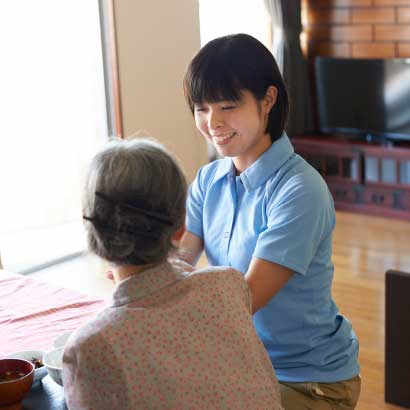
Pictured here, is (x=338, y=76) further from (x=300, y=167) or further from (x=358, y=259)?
(x=300, y=167)

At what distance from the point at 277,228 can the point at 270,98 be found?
30 centimetres

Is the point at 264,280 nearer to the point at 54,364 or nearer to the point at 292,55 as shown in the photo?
the point at 54,364

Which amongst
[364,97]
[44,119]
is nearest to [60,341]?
[44,119]

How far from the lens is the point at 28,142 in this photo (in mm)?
4238

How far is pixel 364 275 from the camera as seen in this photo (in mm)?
4062

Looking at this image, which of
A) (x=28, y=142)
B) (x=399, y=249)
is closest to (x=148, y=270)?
(x=28, y=142)

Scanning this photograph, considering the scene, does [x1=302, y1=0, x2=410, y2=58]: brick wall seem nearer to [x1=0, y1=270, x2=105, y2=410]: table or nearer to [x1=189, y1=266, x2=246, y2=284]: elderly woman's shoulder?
[x1=0, y1=270, x2=105, y2=410]: table

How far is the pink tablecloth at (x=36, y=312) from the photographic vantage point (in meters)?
1.63

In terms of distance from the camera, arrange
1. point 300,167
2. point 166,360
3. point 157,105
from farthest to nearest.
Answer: point 157,105 → point 300,167 → point 166,360

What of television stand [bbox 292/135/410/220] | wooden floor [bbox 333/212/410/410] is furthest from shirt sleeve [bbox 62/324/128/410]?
television stand [bbox 292/135/410/220]

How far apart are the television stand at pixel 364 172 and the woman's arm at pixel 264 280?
3.82 meters

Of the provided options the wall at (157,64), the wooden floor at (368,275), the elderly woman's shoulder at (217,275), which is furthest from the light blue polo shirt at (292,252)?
the wall at (157,64)

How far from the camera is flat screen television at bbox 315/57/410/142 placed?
17.4ft

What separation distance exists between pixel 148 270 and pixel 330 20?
4.97 meters
